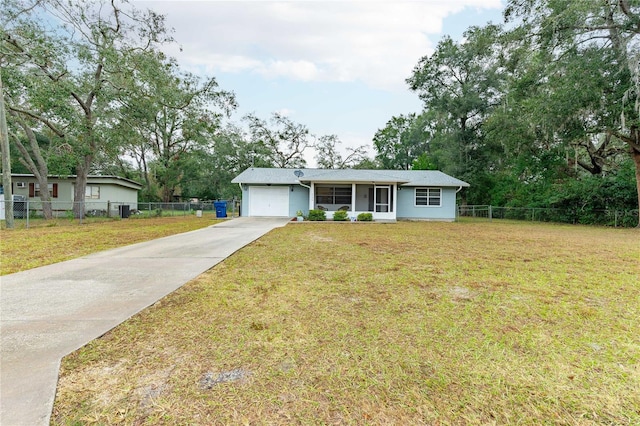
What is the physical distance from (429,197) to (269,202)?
9.99 m

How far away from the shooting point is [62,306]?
3.41 m

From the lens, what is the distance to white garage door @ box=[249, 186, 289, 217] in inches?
744

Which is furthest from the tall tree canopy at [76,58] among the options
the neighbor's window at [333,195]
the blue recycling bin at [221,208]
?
the neighbor's window at [333,195]

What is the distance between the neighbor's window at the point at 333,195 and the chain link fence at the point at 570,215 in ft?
30.1

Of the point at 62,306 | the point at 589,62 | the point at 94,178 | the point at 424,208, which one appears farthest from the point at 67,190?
the point at 589,62

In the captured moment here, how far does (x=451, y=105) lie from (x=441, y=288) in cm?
2337

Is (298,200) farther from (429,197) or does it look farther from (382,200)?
(429,197)

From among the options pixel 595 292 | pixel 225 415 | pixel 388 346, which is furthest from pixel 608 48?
pixel 225 415

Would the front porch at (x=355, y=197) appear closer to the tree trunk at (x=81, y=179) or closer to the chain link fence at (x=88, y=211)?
the chain link fence at (x=88, y=211)

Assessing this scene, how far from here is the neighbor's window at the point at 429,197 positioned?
18984 millimetres

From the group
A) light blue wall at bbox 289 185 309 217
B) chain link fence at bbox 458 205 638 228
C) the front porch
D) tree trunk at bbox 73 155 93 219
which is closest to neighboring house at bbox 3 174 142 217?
tree trunk at bbox 73 155 93 219

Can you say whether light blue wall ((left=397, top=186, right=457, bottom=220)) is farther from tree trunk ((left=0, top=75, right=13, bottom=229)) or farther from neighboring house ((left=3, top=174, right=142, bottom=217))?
tree trunk ((left=0, top=75, right=13, bottom=229))

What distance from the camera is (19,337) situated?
8.69 ft

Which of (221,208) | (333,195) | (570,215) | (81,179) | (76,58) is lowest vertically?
(570,215)
